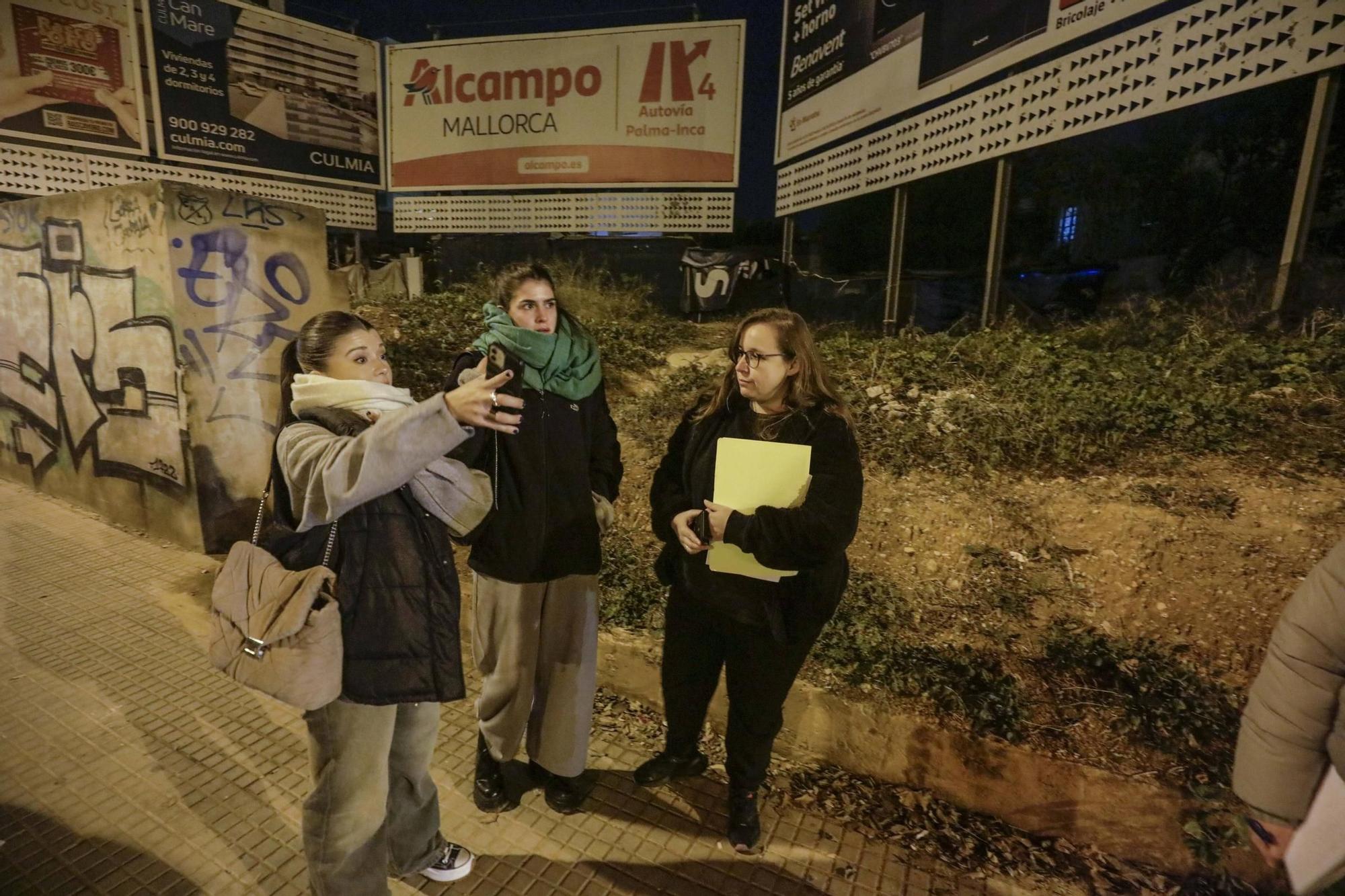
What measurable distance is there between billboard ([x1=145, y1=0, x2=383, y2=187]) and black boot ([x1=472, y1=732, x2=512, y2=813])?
35.4 ft

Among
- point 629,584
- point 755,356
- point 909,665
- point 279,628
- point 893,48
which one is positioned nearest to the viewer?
point 279,628

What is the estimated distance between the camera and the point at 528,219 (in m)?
10.3

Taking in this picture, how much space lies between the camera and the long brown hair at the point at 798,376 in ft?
7.13

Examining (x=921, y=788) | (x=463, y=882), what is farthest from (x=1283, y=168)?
(x=463, y=882)

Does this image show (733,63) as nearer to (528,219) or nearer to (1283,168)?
(528,219)

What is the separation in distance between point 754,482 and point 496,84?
9.97 m

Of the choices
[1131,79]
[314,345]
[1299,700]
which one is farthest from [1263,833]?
[1131,79]

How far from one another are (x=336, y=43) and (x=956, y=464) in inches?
448

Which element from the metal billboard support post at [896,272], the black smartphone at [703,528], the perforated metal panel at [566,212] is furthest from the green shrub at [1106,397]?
the perforated metal panel at [566,212]

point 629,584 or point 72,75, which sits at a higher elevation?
point 72,75

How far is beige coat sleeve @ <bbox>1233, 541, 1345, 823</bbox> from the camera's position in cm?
134

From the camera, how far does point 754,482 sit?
220 centimetres

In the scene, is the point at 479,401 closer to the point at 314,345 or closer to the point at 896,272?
the point at 314,345

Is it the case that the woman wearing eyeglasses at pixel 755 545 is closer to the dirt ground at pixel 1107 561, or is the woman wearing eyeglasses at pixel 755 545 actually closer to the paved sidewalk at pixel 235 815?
the paved sidewalk at pixel 235 815
